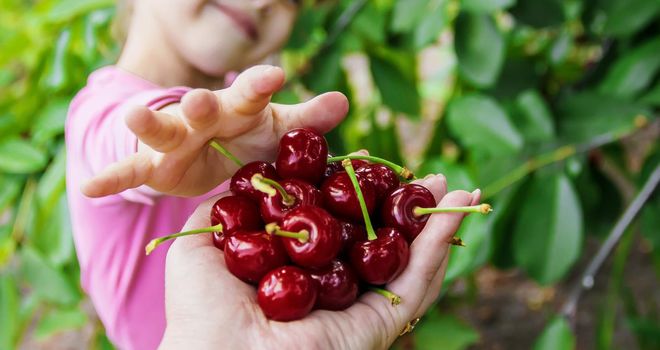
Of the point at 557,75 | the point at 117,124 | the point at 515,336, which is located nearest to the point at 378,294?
the point at 117,124

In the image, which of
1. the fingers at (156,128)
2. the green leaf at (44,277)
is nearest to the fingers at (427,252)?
the fingers at (156,128)

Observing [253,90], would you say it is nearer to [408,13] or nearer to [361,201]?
[361,201]

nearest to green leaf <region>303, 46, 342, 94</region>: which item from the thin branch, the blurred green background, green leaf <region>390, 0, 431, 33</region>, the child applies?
the blurred green background

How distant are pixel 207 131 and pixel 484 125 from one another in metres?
0.63

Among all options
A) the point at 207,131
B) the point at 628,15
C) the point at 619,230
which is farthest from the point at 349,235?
the point at 628,15

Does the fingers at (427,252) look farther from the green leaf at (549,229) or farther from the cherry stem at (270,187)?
the green leaf at (549,229)

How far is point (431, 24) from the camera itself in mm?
1074

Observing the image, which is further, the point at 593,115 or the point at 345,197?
the point at 593,115

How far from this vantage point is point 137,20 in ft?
2.99

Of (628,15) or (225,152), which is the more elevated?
(628,15)

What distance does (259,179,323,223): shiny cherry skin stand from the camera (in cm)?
55

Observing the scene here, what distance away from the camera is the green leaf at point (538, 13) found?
118 cm

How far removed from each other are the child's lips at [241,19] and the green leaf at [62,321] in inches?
26.1

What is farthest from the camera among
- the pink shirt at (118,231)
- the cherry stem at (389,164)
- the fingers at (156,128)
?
the pink shirt at (118,231)
